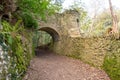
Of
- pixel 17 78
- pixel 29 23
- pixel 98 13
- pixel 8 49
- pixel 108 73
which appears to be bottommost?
pixel 108 73

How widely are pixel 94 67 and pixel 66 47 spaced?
4725mm

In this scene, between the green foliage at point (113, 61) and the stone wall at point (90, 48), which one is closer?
the green foliage at point (113, 61)

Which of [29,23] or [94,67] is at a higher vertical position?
[29,23]

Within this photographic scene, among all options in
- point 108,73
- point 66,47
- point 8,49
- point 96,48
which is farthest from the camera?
point 66,47

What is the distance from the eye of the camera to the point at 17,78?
4.41 m

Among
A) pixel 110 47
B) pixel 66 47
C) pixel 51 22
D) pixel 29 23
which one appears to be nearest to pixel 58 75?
pixel 110 47

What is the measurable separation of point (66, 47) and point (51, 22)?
7.97 feet

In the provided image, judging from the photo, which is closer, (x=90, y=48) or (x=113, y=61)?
(x=113, y=61)

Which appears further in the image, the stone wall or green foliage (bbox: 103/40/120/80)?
the stone wall

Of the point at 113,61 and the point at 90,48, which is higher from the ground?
the point at 90,48

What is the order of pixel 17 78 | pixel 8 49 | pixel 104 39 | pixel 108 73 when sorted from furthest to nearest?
1. pixel 104 39
2. pixel 108 73
3. pixel 17 78
4. pixel 8 49

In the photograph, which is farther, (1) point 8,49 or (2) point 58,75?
(2) point 58,75

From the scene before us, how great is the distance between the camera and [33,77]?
5.93m

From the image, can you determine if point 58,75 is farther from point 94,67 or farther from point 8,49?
point 8,49
